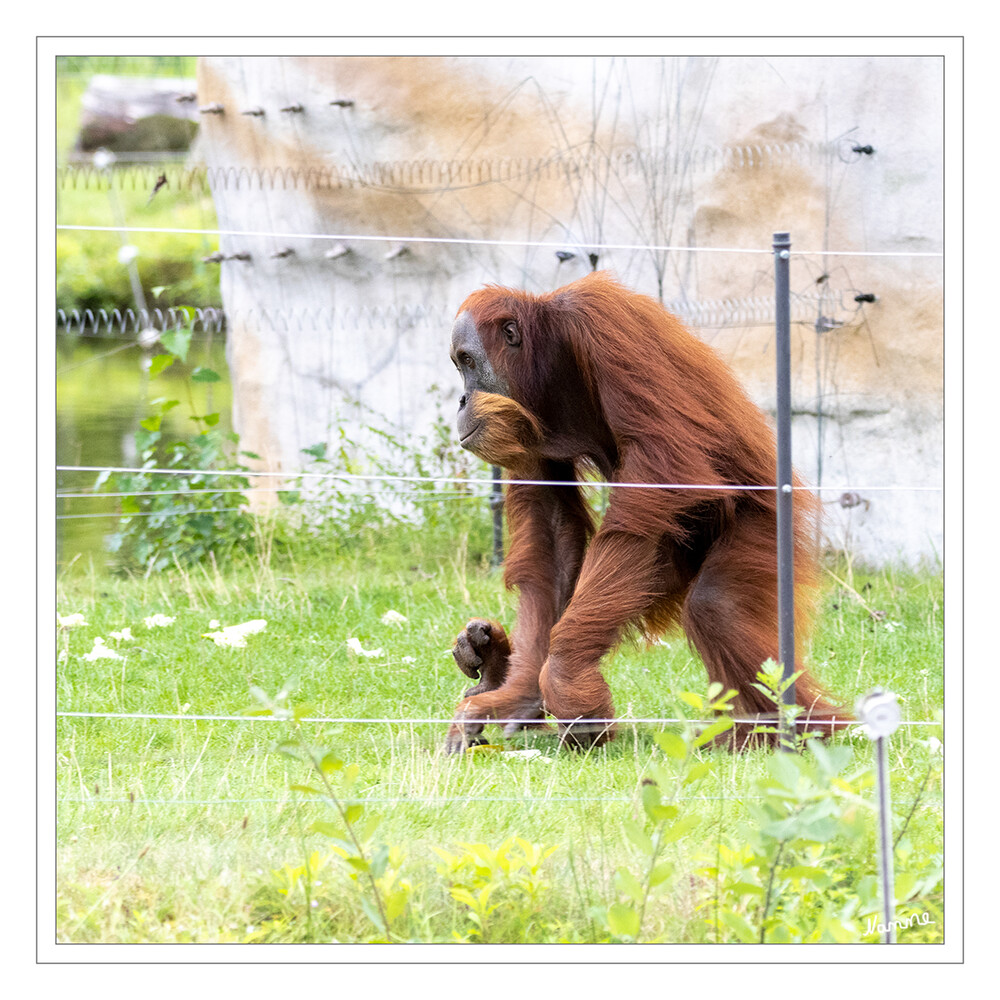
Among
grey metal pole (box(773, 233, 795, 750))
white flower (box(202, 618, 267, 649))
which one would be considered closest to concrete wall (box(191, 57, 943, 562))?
white flower (box(202, 618, 267, 649))

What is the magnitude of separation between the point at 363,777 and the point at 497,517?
2.77 meters

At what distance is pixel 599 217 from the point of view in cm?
657

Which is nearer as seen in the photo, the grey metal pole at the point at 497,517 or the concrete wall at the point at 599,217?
the grey metal pole at the point at 497,517

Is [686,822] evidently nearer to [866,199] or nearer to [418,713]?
[418,713]

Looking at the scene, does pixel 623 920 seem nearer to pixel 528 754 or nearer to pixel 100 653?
pixel 528 754

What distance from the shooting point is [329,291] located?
22.6 ft

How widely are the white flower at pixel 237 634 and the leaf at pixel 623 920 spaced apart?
2.32 metres

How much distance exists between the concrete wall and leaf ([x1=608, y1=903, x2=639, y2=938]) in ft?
15.0

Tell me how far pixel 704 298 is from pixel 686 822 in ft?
16.0

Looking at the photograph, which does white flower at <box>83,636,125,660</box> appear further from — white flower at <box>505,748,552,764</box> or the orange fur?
white flower at <box>505,748,552,764</box>

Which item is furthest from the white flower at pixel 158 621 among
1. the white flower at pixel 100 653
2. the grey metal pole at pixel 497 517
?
the grey metal pole at pixel 497 517

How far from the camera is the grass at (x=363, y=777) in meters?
2.17

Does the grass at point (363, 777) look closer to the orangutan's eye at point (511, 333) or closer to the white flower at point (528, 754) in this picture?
the white flower at point (528, 754)

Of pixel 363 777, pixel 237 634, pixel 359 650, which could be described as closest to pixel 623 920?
pixel 363 777
